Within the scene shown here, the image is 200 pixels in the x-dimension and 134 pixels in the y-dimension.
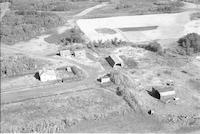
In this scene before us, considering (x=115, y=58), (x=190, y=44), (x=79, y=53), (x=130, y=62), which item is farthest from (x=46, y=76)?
(x=190, y=44)

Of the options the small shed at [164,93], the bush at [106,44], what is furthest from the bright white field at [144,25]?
the small shed at [164,93]

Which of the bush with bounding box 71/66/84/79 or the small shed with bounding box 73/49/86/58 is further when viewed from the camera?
the small shed with bounding box 73/49/86/58

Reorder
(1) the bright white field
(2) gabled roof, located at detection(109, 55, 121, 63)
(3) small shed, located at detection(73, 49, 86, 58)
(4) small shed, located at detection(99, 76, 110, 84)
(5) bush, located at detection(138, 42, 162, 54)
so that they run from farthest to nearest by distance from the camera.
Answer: (1) the bright white field, (5) bush, located at detection(138, 42, 162, 54), (3) small shed, located at detection(73, 49, 86, 58), (2) gabled roof, located at detection(109, 55, 121, 63), (4) small shed, located at detection(99, 76, 110, 84)

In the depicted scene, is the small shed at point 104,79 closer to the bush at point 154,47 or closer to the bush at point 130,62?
the bush at point 130,62

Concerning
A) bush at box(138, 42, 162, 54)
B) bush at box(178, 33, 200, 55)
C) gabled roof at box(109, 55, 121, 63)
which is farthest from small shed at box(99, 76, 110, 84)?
bush at box(178, 33, 200, 55)

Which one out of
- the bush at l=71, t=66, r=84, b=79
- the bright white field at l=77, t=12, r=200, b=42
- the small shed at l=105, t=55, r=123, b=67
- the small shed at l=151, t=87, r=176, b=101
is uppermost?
the bright white field at l=77, t=12, r=200, b=42

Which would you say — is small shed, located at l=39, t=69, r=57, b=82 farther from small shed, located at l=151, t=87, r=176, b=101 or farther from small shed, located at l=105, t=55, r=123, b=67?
small shed, located at l=151, t=87, r=176, b=101
